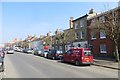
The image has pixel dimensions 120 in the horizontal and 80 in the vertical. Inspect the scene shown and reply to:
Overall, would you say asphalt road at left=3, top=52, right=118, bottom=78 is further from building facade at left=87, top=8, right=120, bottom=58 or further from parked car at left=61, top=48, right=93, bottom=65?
building facade at left=87, top=8, right=120, bottom=58

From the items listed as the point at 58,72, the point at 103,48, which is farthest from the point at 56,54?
the point at 58,72

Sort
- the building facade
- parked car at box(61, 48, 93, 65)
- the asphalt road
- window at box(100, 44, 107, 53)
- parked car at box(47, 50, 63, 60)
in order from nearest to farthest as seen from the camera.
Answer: the asphalt road < parked car at box(61, 48, 93, 65) < the building facade < parked car at box(47, 50, 63, 60) < window at box(100, 44, 107, 53)

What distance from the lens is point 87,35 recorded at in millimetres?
43750

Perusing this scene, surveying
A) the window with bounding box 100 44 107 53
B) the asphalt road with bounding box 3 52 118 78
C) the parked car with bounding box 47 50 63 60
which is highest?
the window with bounding box 100 44 107 53

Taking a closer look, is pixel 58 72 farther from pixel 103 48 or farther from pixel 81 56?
pixel 103 48

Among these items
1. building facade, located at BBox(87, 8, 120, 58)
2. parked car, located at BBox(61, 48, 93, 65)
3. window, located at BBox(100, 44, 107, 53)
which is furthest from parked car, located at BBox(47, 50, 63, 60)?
parked car, located at BBox(61, 48, 93, 65)

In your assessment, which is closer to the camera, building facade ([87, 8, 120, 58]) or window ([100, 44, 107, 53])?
building facade ([87, 8, 120, 58])

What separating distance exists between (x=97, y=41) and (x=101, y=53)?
2.24 metres

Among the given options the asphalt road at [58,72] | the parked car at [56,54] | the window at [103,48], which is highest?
the window at [103,48]

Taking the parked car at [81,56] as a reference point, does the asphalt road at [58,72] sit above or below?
below

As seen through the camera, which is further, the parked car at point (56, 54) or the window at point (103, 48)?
the window at point (103, 48)

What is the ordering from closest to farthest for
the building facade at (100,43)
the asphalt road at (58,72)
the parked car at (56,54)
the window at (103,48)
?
the asphalt road at (58,72) → the building facade at (100,43) → the parked car at (56,54) → the window at (103,48)

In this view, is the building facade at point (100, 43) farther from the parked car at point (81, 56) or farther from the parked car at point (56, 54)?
the parked car at point (81, 56)

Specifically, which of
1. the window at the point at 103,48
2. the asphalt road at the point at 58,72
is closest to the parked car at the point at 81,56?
the asphalt road at the point at 58,72
